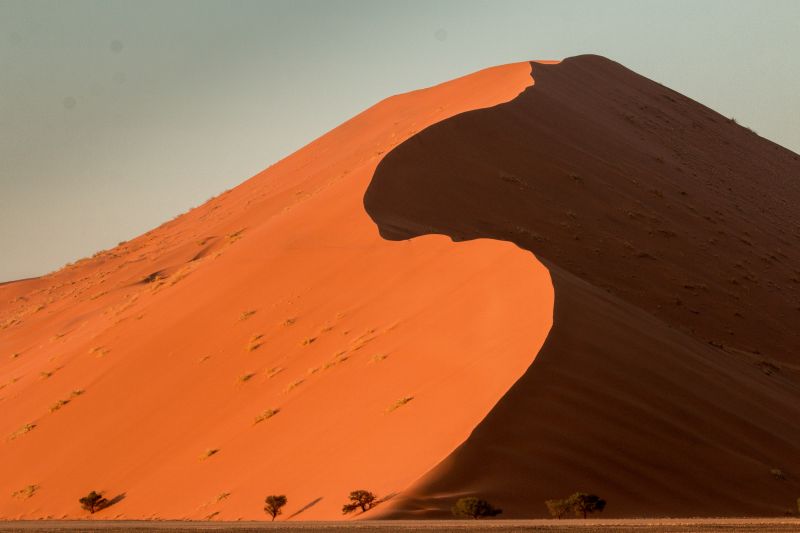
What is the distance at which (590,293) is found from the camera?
18234 mm

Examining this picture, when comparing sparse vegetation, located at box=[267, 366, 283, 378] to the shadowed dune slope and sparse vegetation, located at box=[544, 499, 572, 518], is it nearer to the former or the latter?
the shadowed dune slope

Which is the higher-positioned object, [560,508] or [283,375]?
[283,375]

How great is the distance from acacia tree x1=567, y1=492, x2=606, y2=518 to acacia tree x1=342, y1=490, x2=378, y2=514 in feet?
6.92

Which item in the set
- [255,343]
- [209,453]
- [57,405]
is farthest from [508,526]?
[57,405]

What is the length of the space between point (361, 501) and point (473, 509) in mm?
1315

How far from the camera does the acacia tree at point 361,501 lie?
12.0m

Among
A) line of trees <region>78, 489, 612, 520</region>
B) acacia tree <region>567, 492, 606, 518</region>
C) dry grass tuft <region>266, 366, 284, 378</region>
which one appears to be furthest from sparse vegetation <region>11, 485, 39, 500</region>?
acacia tree <region>567, 492, 606, 518</region>

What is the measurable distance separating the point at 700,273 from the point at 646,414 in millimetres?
15111

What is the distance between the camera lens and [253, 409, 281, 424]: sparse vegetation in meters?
17.4

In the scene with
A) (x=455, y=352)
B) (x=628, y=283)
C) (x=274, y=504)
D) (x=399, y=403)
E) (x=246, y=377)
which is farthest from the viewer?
(x=628, y=283)

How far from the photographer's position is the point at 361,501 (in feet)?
39.4

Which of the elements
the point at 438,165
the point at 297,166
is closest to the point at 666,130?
the point at 297,166

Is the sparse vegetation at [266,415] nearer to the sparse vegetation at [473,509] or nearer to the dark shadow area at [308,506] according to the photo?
the dark shadow area at [308,506]

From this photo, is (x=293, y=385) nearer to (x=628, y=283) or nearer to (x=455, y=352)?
(x=455, y=352)
